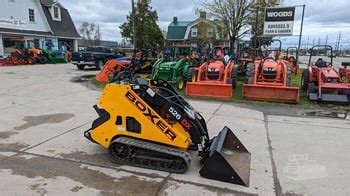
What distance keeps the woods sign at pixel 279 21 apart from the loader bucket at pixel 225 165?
12367mm

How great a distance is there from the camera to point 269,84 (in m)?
8.95

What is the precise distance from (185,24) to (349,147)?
132ft

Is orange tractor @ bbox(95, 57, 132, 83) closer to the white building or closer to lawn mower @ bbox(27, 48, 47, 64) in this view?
lawn mower @ bbox(27, 48, 47, 64)

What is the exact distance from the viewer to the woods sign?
14.9 m

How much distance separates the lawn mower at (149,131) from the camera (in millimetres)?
3867

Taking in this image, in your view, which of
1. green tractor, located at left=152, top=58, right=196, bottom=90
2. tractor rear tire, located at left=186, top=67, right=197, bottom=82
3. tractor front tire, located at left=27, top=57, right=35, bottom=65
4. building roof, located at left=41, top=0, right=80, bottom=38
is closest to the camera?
tractor rear tire, located at left=186, top=67, right=197, bottom=82

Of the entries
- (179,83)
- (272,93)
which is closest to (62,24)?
(179,83)

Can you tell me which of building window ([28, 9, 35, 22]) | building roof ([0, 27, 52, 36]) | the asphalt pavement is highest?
building window ([28, 9, 35, 22])

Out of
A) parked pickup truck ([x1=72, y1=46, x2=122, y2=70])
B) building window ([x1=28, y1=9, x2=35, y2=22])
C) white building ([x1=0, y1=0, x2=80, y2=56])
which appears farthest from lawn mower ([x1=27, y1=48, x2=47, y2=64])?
parked pickup truck ([x1=72, y1=46, x2=122, y2=70])

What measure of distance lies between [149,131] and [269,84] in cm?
596

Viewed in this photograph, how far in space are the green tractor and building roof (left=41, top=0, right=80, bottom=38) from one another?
2219 cm

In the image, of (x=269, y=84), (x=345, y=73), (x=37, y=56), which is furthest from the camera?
(x=37, y=56)

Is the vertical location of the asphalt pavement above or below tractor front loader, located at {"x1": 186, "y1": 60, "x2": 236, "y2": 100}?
below

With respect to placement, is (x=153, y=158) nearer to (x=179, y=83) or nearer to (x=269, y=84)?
(x=269, y=84)
